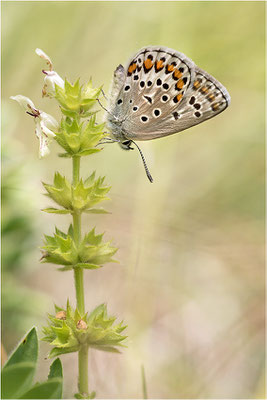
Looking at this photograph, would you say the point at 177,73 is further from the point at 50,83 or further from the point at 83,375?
the point at 83,375

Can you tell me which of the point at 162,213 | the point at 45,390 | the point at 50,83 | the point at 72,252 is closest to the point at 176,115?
the point at 50,83

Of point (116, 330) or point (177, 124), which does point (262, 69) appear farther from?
point (116, 330)

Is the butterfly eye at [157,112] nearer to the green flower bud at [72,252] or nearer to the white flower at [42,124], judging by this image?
the white flower at [42,124]

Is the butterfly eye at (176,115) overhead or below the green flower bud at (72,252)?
overhead

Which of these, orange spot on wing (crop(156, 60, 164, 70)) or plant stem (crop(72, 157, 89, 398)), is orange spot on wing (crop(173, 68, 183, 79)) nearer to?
orange spot on wing (crop(156, 60, 164, 70))

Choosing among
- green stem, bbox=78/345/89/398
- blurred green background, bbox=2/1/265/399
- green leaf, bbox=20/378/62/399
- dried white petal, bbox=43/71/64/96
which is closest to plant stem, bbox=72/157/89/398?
green stem, bbox=78/345/89/398

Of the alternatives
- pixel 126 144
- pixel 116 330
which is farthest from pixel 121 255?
pixel 116 330

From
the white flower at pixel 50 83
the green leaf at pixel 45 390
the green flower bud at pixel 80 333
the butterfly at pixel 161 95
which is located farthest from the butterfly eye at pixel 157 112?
the green leaf at pixel 45 390
